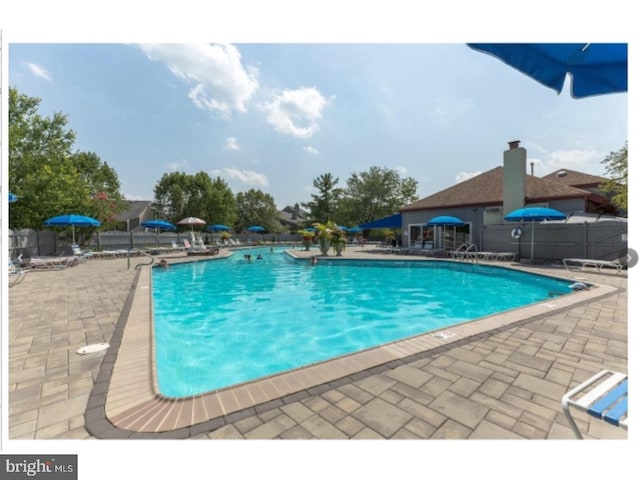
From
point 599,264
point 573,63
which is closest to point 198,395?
point 573,63

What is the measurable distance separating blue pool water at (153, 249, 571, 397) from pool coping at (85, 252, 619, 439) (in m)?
0.58

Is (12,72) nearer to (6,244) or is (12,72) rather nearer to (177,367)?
(6,244)

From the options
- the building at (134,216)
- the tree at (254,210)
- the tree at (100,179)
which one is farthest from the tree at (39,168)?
the tree at (254,210)

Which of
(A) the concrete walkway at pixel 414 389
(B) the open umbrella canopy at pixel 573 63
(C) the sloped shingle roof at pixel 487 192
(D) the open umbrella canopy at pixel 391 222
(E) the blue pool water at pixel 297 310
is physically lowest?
(E) the blue pool water at pixel 297 310

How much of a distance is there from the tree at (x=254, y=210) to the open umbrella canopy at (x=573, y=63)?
137ft

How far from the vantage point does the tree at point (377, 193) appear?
3569 centimetres

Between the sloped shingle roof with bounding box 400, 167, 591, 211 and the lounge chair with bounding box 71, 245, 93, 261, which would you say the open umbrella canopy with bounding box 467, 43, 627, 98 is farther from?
the lounge chair with bounding box 71, 245, 93, 261

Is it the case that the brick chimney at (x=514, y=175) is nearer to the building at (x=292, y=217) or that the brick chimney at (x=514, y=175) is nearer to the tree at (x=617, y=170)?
the tree at (x=617, y=170)

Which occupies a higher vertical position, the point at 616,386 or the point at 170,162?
the point at 170,162

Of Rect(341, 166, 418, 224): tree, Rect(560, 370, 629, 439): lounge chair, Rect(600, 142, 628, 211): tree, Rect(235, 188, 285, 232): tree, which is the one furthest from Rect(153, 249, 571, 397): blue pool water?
Rect(235, 188, 285, 232): tree

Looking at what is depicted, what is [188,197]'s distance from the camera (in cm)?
3391
